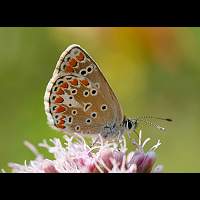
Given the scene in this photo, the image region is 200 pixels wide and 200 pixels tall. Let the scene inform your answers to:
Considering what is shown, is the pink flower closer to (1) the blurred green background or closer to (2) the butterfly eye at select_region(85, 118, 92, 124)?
(2) the butterfly eye at select_region(85, 118, 92, 124)

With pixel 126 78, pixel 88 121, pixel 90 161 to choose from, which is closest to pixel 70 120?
pixel 88 121

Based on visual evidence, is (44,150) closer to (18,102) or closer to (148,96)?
(18,102)

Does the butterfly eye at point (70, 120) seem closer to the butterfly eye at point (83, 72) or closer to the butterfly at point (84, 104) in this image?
the butterfly at point (84, 104)

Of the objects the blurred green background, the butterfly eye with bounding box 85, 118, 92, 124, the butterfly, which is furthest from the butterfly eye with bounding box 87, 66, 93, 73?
the blurred green background

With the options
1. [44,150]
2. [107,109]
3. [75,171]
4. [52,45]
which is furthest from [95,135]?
[52,45]

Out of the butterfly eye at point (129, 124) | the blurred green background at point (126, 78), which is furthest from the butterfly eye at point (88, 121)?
the blurred green background at point (126, 78)
